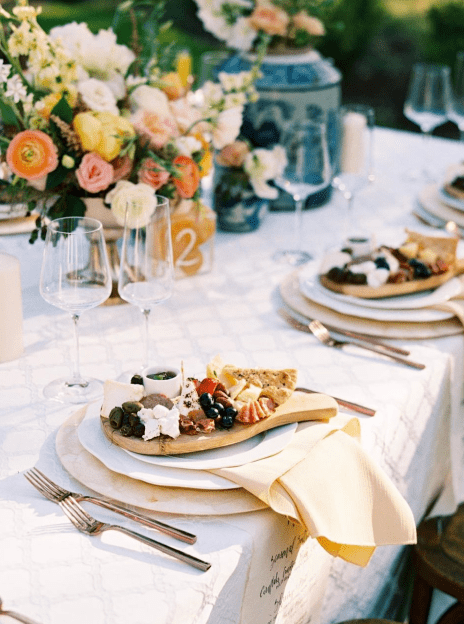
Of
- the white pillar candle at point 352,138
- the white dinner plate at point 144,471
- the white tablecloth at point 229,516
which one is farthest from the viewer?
the white pillar candle at point 352,138

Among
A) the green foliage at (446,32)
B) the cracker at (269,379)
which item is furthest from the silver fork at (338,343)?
the green foliage at (446,32)

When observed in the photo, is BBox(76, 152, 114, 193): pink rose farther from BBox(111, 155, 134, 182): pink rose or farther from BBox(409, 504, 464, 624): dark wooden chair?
BBox(409, 504, 464, 624): dark wooden chair

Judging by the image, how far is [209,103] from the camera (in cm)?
173

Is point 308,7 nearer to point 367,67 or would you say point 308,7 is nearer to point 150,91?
point 150,91

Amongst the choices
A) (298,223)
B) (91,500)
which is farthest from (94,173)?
(91,500)

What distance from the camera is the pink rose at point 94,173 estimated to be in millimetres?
1466

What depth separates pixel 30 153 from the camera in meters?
1.43

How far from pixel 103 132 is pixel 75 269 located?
1.33 feet

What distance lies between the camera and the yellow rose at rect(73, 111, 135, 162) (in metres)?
1.45

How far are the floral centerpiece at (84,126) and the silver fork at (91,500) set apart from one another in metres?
0.56

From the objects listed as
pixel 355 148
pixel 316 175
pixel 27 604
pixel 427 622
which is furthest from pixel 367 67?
pixel 27 604

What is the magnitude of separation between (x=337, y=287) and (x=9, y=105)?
73 cm

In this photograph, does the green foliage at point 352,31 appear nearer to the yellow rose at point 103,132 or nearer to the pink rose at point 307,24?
the pink rose at point 307,24

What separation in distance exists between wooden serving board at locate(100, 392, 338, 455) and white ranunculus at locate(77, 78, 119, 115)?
2.35 feet
